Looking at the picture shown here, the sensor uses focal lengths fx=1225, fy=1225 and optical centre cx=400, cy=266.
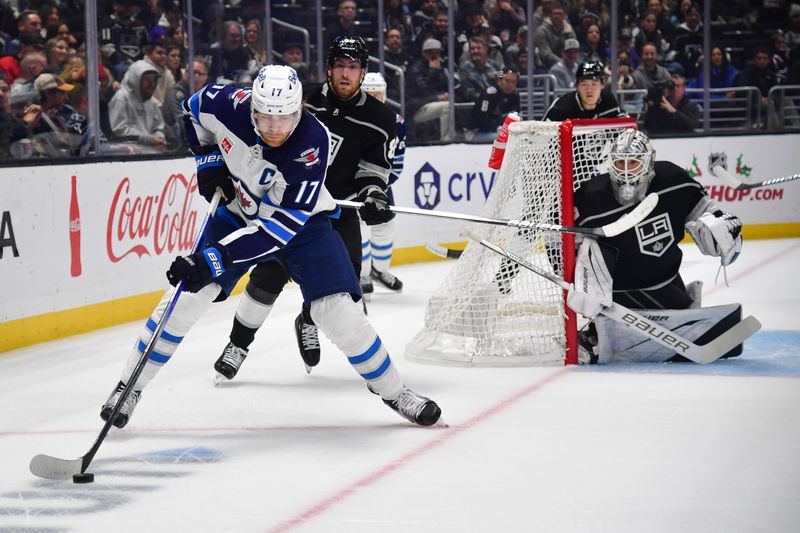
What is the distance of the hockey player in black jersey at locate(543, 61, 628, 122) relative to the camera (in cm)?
591

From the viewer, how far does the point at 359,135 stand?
15.2 ft

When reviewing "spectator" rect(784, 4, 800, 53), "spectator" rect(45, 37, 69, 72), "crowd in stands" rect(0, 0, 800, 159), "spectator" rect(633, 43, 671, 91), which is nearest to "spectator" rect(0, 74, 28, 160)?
"crowd in stands" rect(0, 0, 800, 159)

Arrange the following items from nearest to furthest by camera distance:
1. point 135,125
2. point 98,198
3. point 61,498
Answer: point 61,498 → point 98,198 → point 135,125

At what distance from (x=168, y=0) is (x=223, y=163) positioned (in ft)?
12.0

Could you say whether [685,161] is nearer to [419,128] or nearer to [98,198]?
[419,128]

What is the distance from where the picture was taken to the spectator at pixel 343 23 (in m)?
8.24

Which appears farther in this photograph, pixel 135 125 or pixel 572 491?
pixel 135 125

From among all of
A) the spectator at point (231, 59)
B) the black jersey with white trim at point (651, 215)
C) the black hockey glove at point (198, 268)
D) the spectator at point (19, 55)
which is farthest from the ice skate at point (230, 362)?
the spectator at point (231, 59)

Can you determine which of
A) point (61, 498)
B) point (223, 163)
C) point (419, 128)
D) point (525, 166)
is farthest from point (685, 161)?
point (61, 498)

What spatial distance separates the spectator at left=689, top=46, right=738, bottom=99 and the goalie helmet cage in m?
5.20

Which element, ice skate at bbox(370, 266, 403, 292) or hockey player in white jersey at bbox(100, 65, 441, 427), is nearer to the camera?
hockey player in white jersey at bbox(100, 65, 441, 427)

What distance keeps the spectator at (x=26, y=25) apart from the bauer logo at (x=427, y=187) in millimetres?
2814

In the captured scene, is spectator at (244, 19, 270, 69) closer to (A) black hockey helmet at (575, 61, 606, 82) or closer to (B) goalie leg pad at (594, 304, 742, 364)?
(A) black hockey helmet at (575, 61, 606, 82)

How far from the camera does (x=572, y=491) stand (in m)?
2.88
